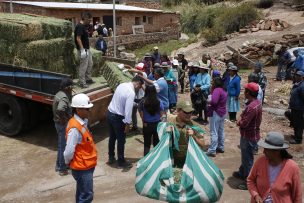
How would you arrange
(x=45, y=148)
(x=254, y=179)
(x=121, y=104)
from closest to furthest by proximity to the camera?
(x=254, y=179) → (x=121, y=104) → (x=45, y=148)

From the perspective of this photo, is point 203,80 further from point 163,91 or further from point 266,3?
point 266,3

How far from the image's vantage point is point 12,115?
900 cm

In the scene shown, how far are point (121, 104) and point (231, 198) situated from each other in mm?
2520

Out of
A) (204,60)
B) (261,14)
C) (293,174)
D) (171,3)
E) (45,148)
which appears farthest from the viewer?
(171,3)

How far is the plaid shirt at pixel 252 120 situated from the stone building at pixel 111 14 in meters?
21.6

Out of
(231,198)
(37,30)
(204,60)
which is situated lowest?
(231,198)

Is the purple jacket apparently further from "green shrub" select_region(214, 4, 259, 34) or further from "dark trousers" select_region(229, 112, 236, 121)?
"green shrub" select_region(214, 4, 259, 34)

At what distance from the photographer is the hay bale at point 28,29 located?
858cm

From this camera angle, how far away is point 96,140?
9156 mm

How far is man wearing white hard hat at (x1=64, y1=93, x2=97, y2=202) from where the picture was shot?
4.91m

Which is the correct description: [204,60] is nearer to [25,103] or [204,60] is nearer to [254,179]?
[25,103]

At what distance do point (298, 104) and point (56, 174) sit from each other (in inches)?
209

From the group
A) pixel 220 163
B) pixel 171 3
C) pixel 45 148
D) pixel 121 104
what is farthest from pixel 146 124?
pixel 171 3

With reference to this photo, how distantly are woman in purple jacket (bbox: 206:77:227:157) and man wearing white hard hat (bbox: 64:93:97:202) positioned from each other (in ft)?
10.9
